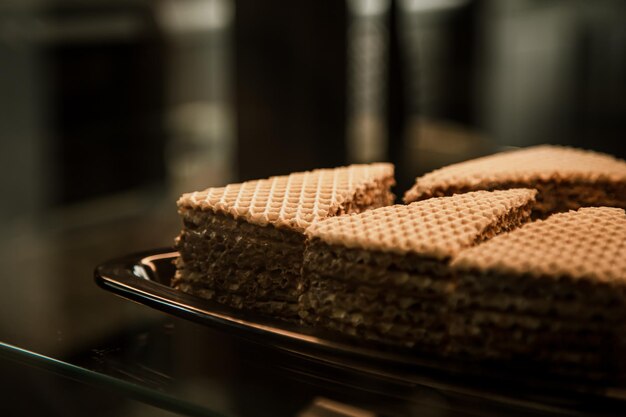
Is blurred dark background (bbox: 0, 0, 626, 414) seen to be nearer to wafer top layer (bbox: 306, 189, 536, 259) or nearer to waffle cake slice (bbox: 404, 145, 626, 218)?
waffle cake slice (bbox: 404, 145, 626, 218)

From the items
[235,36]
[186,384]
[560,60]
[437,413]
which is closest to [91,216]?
[235,36]

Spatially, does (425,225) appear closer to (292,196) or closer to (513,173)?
(292,196)

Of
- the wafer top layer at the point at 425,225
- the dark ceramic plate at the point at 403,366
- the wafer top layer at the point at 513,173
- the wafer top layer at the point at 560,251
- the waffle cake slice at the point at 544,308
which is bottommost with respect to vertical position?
the dark ceramic plate at the point at 403,366

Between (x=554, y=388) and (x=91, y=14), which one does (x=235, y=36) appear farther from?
(x=554, y=388)

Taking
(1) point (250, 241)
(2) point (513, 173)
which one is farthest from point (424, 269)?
(2) point (513, 173)

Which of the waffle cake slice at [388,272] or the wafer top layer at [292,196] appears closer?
the waffle cake slice at [388,272]

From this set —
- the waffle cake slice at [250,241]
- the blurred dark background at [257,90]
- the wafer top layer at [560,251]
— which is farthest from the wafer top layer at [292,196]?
the blurred dark background at [257,90]

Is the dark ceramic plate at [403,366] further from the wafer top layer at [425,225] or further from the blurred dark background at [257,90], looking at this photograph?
the blurred dark background at [257,90]
